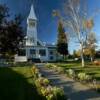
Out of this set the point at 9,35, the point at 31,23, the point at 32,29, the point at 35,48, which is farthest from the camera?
the point at 31,23

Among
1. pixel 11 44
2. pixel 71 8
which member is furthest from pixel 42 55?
pixel 11 44

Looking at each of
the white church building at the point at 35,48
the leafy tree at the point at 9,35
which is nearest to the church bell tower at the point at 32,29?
the white church building at the point at 35,48

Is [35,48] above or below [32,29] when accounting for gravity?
below

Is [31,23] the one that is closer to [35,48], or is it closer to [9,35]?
[35,48]

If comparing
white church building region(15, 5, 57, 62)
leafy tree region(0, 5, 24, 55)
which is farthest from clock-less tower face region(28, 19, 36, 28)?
leafy tree region(0, 5, 24, 55)

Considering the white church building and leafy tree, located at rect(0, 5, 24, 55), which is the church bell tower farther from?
leafy tree, located at rect(0, 5, 24, 55)

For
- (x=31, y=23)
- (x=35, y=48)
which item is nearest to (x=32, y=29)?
(x=31, y=23)

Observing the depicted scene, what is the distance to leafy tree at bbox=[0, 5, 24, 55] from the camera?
60.8 feet

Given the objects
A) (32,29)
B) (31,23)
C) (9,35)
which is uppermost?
(31,23)

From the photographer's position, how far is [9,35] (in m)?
19.0

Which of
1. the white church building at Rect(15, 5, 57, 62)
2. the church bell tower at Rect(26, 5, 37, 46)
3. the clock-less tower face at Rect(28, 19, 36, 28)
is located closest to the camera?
the white church building at Rect(15, 5, 57, 62)

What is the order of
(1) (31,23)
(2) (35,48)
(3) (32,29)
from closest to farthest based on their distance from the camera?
(2) (35,48)
(3) (32,29)
(1) (31,23)

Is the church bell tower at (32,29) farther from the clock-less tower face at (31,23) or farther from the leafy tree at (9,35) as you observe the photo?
the leafy tree at (9,35)

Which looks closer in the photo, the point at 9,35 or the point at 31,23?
the point at 9,35
